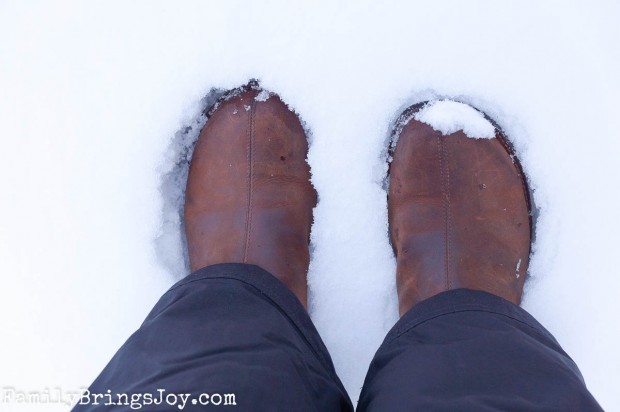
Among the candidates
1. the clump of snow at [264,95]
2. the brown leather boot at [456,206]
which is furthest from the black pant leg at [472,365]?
the clump of snow at [264,95]

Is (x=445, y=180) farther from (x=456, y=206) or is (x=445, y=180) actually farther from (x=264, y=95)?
(x=264, y=95)

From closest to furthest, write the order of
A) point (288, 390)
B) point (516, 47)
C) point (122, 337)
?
1. point (288, 390)
2. point (516, 47)
3. point (122, 337)

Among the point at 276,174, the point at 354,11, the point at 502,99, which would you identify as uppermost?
the point at 354,11

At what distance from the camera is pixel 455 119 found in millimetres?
977

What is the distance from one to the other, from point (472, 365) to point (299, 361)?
0.22m

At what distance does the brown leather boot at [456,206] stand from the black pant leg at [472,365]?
190 mm

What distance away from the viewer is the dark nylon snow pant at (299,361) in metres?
0.60

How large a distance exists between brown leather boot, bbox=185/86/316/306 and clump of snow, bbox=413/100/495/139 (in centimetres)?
24

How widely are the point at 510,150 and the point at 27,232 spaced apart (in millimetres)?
953

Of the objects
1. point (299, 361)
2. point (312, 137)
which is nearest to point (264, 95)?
point (312, 137)

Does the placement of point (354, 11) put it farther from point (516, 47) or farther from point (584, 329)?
point (584, 329)

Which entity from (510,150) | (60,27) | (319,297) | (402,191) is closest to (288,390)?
(319,297)

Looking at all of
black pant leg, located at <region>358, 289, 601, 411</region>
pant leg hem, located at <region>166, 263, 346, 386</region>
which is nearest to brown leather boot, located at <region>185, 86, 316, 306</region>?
pant leg hem, located at <region>166, 263, 346, 386</region>

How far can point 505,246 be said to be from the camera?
3.18 feet
